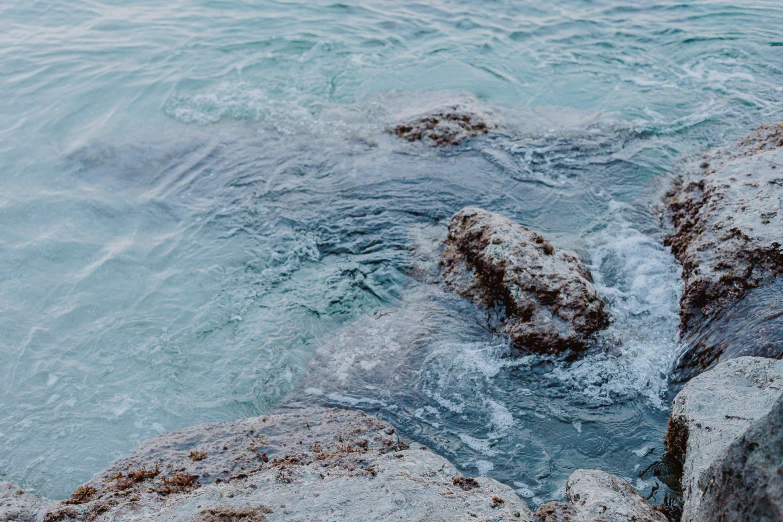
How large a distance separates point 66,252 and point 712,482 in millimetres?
7271

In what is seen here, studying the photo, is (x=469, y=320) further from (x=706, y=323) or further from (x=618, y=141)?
(x=618, y=141)

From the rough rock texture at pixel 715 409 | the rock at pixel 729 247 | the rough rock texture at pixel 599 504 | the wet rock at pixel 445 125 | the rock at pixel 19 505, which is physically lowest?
the rock at pixel 19 505

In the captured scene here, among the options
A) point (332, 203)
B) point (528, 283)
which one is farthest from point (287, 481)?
point (332, 203)

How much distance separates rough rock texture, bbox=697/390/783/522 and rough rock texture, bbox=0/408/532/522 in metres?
1.21

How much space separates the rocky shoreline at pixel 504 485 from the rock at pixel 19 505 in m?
0.01

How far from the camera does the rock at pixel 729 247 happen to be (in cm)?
496

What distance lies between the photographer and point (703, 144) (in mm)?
8320

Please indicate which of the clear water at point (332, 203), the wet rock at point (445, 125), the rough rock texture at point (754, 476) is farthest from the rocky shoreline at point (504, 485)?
the wet rock at point (445, 125)

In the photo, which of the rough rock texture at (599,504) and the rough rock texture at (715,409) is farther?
the rough rock texture at (715,409)

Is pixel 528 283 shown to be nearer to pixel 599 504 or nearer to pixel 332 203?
pixel 599 504

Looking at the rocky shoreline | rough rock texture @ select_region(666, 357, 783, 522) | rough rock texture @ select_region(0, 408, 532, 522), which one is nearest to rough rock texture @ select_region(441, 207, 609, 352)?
the rocky shoreline

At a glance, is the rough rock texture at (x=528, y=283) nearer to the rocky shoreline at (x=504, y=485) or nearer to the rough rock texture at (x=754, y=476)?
the rocky shoreline at (x=504, y=485)

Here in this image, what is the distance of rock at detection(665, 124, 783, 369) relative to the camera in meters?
4.96

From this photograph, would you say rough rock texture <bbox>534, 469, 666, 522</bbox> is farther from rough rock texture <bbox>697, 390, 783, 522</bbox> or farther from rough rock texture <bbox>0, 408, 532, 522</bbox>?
rough rock texture <bbox>697, 390, 783, 522</bbox>
